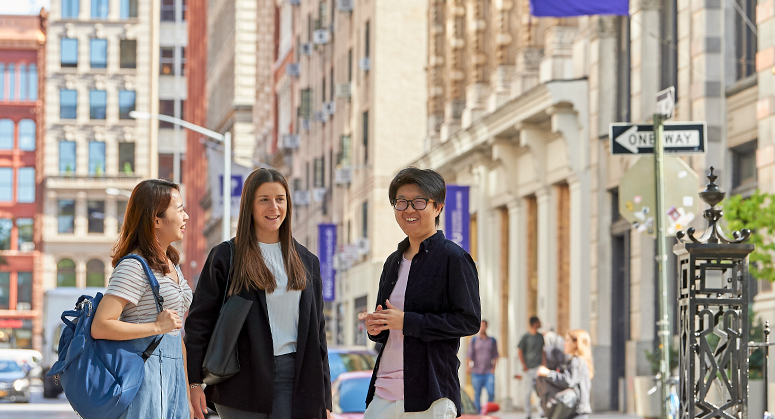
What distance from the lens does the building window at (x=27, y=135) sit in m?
109

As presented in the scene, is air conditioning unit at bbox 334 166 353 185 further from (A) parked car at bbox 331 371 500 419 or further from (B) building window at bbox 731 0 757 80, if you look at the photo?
(A) parked car at bbox 331 371 500 419

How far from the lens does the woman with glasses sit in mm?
6574

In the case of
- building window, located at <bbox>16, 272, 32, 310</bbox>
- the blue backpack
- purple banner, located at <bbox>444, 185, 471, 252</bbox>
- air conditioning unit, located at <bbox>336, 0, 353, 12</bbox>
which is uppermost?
air conditioning unit, located at <bbox>336, 0, 353, 12</bbox>

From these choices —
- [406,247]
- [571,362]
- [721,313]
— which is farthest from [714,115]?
[406,247]

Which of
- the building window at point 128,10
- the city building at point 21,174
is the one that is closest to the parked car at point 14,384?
the city building at point 21,174

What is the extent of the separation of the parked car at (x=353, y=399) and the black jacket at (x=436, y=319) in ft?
22.4

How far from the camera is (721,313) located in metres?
9.67

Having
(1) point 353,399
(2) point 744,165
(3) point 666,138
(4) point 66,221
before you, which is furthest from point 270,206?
(4) point 66,221

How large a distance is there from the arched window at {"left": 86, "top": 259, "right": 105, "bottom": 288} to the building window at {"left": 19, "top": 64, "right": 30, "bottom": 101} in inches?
608

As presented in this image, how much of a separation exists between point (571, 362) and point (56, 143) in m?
91.4

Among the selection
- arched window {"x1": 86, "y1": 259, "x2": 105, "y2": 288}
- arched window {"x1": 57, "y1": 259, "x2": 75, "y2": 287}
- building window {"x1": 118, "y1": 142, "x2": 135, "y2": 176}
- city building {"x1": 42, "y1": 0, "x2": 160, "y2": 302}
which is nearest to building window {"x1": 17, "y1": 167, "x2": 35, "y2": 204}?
city building {"x1": 42, "y1": 0, "x2": 160, "y2": 302}

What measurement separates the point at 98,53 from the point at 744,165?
89649mm

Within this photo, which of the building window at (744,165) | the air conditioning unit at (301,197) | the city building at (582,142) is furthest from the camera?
the air conditioning unit at (301,197)

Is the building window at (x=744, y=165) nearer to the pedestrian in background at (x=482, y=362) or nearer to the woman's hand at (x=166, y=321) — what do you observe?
the pedestrian in background at (x=482, y=362)
